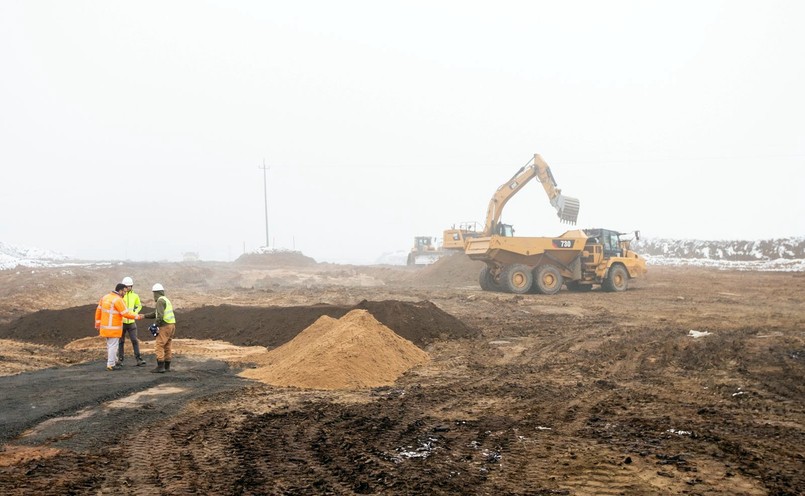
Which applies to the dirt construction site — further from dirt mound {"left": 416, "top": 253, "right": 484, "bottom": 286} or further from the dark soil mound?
dirt mound {"left": 416, "top": 253, "right": 484, "bottom": 286}

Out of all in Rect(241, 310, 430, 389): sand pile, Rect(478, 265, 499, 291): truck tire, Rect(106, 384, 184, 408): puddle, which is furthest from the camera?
Rect(478, 265, 499, 291): truck tire

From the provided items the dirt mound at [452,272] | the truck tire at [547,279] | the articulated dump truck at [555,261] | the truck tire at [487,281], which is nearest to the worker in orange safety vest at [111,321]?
the articulated dump truck at [555,261]

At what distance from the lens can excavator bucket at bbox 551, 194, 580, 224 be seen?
25094 mm

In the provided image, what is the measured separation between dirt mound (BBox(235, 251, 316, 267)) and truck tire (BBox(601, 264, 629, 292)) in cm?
3603

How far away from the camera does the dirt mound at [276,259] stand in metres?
54.8

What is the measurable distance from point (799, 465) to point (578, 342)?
7.14 m

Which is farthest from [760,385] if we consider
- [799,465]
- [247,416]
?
[247,416]

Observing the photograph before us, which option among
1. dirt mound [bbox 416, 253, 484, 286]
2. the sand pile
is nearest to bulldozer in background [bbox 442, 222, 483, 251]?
dirt mound [bbox 416, 253, 484, 286]

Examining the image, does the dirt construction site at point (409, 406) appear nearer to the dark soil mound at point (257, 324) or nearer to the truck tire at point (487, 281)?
the dark soil mound at point (257, 324)

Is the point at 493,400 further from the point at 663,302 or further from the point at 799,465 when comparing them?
the point at 663,302

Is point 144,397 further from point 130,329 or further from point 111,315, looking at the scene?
point 130,329

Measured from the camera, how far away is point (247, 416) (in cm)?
646

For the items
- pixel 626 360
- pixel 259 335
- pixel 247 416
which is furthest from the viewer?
pixel 259 335

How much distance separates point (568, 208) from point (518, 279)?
189 inches
